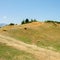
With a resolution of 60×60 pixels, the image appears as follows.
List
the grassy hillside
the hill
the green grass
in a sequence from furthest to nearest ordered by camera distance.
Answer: the grassy hillside < the hill < the green grass

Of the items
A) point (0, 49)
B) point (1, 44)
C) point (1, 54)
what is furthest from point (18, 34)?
point (1, 54)

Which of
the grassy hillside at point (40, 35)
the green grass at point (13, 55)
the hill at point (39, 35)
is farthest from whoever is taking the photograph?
the grassy hillside at point (40, 35)

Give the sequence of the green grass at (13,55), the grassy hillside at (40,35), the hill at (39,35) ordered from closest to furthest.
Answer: the green grass at (13,55) → the hill at (39,35) → the grassy hillside at (40,35)

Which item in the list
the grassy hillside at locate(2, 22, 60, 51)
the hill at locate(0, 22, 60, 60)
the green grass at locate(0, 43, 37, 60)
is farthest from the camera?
the grassy hillside at locate(2, 22, 60, 51)

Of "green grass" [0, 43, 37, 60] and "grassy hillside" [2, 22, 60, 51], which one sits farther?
"grassy hillside" [2, 22, 60, 51]

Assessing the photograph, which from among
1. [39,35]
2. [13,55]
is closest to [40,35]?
[39,35]

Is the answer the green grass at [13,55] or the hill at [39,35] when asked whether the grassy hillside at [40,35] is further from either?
the green grass at [13,55]

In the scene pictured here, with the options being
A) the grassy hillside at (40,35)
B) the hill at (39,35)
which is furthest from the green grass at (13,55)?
the grassy hillside at (40,35)

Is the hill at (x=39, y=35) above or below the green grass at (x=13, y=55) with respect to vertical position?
below

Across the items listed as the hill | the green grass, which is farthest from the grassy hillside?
the green grass

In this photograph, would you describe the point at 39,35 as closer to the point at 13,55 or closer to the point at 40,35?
the point at 40,35

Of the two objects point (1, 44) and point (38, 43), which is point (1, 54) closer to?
point (1, 44)

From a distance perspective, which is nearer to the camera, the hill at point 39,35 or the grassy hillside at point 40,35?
the hill at point 39,35

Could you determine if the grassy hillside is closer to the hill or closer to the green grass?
the hill
